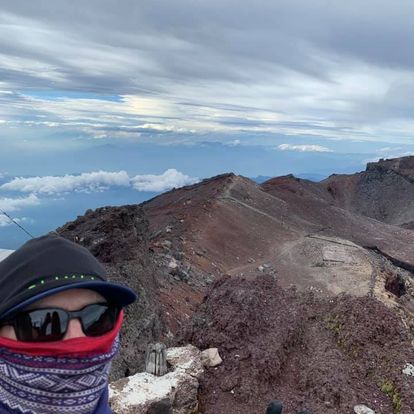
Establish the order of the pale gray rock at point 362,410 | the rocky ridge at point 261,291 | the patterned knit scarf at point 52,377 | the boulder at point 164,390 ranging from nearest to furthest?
the patterned knit scarf at point 52,377, the boulder at point 164,390, the pale gray rock at point 362,410, the rocky ridge at point 261,291

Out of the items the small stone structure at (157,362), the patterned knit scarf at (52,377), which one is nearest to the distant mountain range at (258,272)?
the small stone structure at (157,362)

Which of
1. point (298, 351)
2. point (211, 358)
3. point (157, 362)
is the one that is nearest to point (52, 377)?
point (157, 362)

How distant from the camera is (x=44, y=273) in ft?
6.15

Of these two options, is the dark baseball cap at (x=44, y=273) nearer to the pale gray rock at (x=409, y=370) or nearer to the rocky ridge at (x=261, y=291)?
the rocky ridge at (x=261, y=291)

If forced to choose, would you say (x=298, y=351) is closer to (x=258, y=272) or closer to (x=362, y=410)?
(x=362, y=410)

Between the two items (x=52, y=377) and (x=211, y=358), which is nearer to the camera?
(x=52, y=377)

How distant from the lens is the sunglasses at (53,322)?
6.22 feet

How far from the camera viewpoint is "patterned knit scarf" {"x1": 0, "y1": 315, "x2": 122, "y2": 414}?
1949 millimetres

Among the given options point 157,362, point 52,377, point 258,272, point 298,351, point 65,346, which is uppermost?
point 65,346

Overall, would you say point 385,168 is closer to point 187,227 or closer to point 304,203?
point 304,203

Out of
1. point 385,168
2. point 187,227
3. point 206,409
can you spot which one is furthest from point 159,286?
point 385,168

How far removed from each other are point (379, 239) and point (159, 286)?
2195 cm

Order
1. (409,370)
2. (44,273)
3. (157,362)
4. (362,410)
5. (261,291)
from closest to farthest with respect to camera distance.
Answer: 1. (44,273)
2. (362,410)
3. (157,362)
4. (409,370)
5. (261,291)

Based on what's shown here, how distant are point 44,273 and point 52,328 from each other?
23 cm
